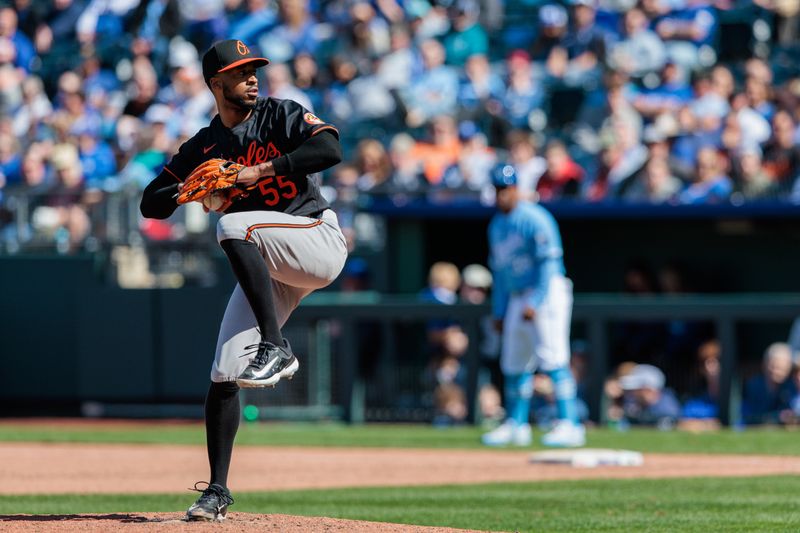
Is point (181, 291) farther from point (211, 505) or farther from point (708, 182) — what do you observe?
point (211, 505)

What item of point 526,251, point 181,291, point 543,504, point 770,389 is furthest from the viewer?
point 181,291

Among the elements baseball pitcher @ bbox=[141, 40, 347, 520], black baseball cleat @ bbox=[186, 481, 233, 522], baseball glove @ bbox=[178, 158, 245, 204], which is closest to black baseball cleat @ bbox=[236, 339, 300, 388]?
baseball pitcher @ bbox=[141, 40, 347, 520]

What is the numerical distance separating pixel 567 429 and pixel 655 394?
5.77 feet

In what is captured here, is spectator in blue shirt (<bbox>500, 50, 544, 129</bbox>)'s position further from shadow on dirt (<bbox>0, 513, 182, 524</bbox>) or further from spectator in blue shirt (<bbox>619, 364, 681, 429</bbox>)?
shadow on dirt (<bbox>0, 513, 182, 524</bbox>)

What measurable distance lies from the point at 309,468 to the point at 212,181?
4331 mm

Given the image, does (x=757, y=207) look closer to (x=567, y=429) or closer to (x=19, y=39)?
(x=567, y=429)

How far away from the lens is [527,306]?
1050 cm

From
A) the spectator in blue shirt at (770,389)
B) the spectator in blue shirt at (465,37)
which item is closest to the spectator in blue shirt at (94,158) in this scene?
the spectator in blue shirt at (465,37)

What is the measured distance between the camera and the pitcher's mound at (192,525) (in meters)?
5.10

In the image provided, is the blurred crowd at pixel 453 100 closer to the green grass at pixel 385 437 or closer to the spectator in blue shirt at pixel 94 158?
the spectator in blue shirt at pixel 94 158

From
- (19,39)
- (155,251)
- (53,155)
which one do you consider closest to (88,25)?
(19,39)

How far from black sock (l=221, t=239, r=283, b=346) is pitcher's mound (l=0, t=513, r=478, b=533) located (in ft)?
2.23

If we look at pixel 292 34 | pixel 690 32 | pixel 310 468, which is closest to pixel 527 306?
pixel 310 468

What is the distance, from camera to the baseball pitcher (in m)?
5.21
